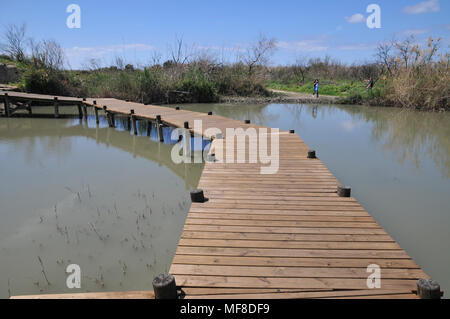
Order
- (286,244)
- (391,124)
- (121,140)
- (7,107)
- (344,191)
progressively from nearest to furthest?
(286,244)
(344,191)
(121,140)
(391,124)
(7,107)

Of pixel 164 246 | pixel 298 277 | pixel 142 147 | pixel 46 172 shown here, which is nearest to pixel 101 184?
pixel 46 172

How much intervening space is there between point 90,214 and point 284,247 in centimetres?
270

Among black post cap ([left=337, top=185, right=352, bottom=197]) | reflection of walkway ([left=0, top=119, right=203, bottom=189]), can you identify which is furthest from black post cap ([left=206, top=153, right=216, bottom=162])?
black post cap ([left=337, top=185, right=352, bottom=197])

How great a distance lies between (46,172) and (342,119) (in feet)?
34.2

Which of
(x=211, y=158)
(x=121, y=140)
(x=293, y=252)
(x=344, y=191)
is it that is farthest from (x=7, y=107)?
(x=293, y=252)

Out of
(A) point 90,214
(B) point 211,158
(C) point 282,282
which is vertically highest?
(B) point 211,158

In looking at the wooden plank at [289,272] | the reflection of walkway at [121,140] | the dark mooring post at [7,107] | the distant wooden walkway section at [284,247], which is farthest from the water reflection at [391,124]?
the dark mooring post at [7,107]

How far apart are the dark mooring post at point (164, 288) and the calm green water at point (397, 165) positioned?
233cm

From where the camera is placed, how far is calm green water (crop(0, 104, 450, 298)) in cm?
301

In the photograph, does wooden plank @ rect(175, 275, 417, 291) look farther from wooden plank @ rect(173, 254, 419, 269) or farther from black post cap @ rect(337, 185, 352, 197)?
black post cap @ rect(337, 185, 352, 197)

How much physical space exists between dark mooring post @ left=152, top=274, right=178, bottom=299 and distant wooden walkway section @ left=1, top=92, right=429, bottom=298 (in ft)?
0.42

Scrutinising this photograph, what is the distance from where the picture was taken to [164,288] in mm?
A: 1827

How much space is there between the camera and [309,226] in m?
2.80

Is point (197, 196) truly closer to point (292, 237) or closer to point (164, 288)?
point (292, 237)
